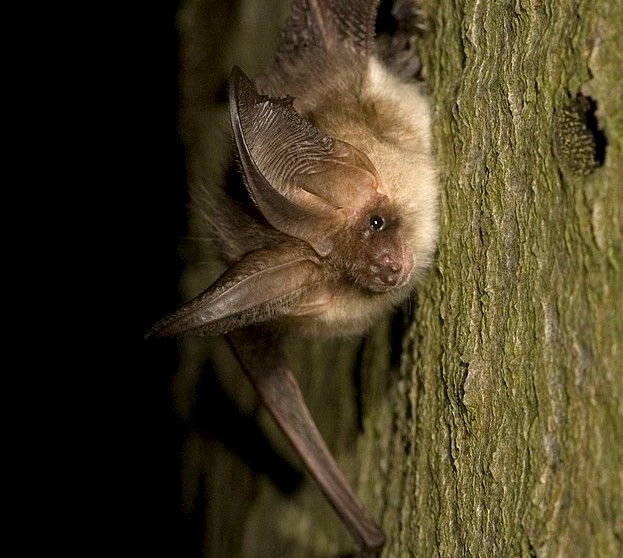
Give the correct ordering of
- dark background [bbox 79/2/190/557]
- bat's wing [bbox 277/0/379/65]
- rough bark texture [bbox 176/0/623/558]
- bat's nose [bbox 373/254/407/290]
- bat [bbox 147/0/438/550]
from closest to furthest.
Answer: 1. rough bark texture [bbox 176/0/623/558]
2. bat [bbox 147/0/438/550]
3. bat's nose [bbox 373/254/407/290]
4. bat's wing [bbox 277/0/379/65]
5. dark background [bbox 79/2/190/557]

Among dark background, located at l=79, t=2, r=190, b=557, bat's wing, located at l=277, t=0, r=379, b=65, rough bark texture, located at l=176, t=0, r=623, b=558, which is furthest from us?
dark background, located at l=79, t=2, r=190, b=557

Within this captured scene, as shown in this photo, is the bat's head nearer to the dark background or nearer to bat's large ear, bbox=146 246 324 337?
bat's large ear, bbox=146 246 324 337

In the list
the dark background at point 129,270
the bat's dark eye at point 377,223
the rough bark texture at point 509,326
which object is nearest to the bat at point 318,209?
the bat's dark eye at point 377,223

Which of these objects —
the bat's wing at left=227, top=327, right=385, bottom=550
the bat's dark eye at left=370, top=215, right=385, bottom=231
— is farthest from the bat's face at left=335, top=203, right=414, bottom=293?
the bat's wing at left=227, top=327, right=385, bottom=550

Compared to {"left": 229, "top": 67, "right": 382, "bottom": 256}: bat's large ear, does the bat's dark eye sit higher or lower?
lower

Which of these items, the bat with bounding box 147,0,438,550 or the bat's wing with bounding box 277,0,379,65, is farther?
the bat's wing with bounding box 277,0,379,65

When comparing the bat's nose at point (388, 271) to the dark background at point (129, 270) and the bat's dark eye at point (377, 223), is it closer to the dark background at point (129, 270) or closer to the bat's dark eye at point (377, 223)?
the bat's dark eye at point (377, 223)

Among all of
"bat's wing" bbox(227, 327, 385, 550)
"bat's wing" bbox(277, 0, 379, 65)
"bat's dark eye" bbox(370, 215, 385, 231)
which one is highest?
"bat's wing" bbox(277, 0, 379, 65)

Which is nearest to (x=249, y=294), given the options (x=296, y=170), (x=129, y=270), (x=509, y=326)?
(x=296, y=170)
